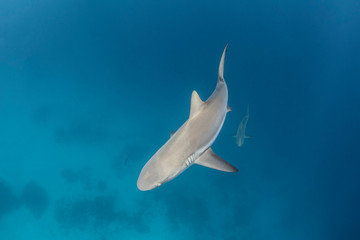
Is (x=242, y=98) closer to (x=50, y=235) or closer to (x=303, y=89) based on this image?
(x=303, y=89)

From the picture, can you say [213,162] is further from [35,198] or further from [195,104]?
[35,198]

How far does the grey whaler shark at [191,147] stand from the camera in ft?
7.46

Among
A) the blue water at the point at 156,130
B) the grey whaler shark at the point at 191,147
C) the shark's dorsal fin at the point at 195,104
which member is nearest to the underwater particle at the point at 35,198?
the blue water at the point at 156,130

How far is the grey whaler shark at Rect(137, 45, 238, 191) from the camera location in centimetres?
227

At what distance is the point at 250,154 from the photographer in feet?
28.6

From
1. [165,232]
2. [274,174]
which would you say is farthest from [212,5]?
[165,232]

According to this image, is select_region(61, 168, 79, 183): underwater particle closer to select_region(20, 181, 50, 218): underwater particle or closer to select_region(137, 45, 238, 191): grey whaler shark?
select_region(20, 181, 50, 218): underwater particle

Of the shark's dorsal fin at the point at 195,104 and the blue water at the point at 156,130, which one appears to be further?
the blue water at the point at 156,130

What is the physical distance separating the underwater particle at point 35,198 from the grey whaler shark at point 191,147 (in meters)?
8.38

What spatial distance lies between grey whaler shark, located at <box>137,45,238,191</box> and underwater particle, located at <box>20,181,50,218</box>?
8.38 meters

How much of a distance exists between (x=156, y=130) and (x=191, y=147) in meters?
6.46

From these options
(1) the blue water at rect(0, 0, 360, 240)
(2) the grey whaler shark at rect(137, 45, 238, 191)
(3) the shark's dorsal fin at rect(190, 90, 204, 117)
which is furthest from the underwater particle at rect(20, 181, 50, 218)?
(3) the shark's dorsal fin at rect(190, 90, 204, 117)

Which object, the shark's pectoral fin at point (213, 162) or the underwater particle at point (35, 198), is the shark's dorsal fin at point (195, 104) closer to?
the shark's pectoral fin at point (213, 162)

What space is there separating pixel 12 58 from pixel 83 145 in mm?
5350
